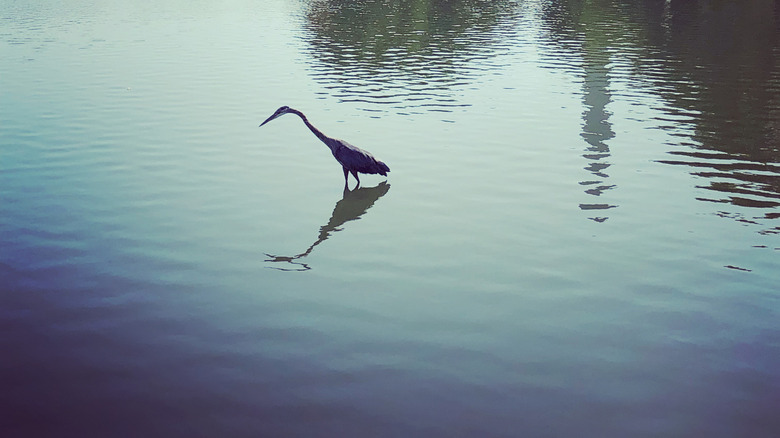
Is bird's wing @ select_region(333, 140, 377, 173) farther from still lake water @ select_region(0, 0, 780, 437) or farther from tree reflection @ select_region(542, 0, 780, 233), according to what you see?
tree reflection @ select_region(542, 0, 780, 233)

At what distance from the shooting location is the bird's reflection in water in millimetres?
13234

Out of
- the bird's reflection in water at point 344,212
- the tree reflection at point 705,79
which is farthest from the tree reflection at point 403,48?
the bird's reflection in water at point 344,212

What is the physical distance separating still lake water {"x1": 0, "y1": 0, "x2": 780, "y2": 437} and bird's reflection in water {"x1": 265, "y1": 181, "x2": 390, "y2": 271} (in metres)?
0.07

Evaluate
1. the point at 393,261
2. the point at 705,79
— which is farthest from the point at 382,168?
the point at 705,79

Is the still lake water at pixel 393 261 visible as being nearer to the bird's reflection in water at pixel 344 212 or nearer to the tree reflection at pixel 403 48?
the bird's reflection in water at pixel 344 212

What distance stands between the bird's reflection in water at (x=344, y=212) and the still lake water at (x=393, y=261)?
7 cm

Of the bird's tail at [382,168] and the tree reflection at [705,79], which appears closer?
the bird's tail at [382,168]

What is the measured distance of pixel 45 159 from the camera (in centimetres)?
1939

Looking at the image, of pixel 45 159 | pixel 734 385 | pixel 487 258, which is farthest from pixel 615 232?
pixel 45 159

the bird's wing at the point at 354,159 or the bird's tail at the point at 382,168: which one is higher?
the bird's wing at the point at 354,159

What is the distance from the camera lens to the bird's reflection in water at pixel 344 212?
43.4 feet

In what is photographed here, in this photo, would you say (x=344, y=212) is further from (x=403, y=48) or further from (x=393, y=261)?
(x=403, y=48)

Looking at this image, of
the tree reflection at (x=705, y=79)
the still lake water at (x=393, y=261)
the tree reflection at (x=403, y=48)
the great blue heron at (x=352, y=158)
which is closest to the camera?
the still lake water at (x=393, y=261)

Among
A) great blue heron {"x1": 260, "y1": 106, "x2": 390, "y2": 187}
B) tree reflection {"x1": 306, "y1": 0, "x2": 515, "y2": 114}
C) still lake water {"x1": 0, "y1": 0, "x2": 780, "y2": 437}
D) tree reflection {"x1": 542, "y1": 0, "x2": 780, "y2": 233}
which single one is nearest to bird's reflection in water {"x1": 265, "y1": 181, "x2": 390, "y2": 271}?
still lake water {"x1": 0, "y1": 0, "x2": 780, "y2": 437}
